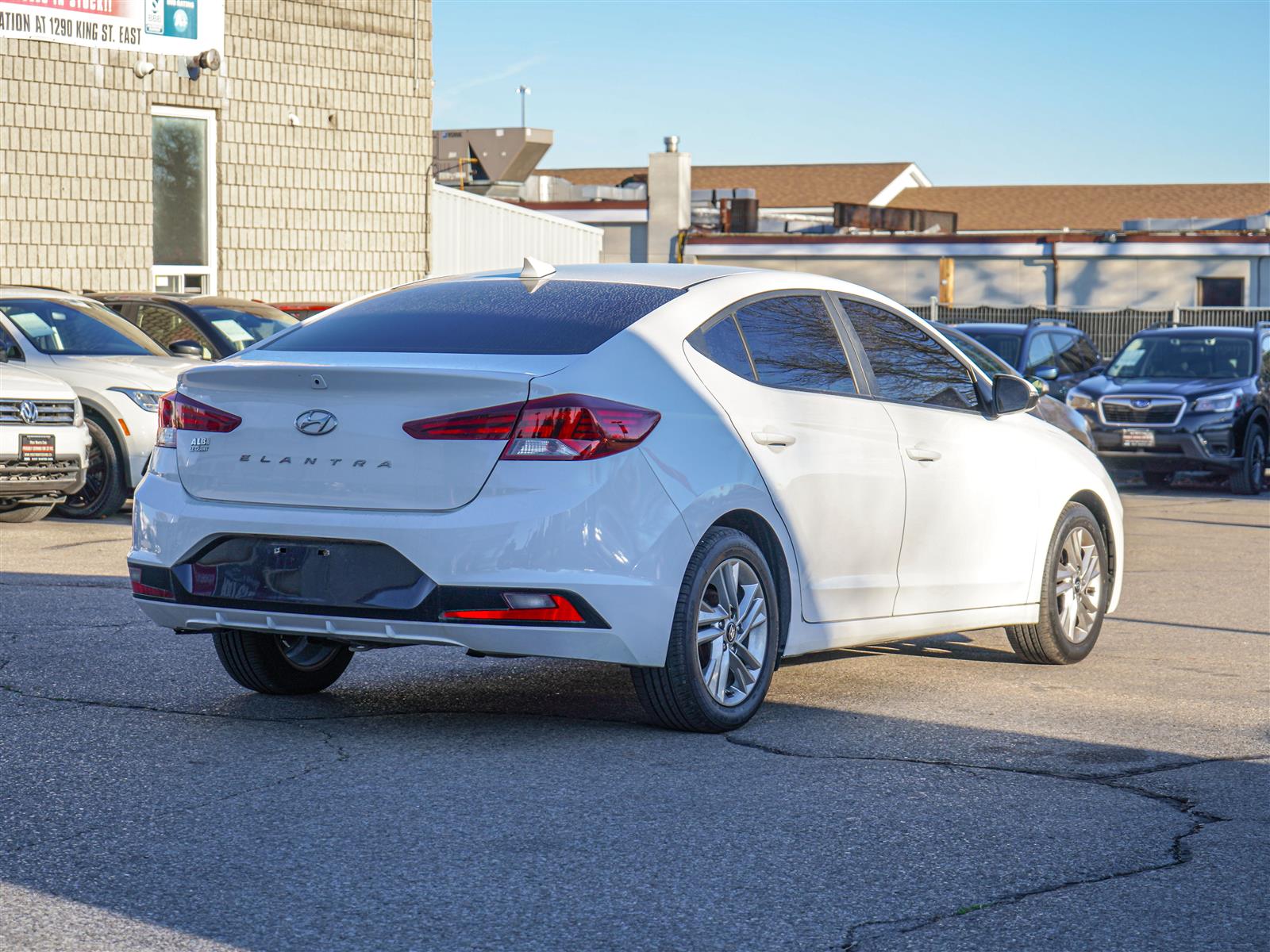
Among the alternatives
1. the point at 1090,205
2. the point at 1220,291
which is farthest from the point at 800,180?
the point at 1220,291

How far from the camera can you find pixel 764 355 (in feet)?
21.8

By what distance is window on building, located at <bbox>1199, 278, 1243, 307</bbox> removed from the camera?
42.7m

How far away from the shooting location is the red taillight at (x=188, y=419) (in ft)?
20.1

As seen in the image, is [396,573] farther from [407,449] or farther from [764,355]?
[764,355]

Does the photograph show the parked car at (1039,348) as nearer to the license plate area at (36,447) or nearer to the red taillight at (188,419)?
the license plate area at (36,447)

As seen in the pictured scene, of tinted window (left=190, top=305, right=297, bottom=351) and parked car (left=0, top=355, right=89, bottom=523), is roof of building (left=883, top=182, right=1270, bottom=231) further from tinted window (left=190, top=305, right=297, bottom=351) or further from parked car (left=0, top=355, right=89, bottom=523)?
parked car (left=0, top=355, right=89, bottom=523)

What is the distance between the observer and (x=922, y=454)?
23.9ft

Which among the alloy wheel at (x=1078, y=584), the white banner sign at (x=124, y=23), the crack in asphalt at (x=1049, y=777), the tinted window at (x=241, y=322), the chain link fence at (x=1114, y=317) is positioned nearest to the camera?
the crack in asphalt at (x=1049, y=777)

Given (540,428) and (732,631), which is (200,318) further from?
(540,428)

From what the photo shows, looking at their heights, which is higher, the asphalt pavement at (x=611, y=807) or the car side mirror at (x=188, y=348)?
the car side mirror at (x=188, y=348)

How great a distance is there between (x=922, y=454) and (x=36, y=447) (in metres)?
7.67

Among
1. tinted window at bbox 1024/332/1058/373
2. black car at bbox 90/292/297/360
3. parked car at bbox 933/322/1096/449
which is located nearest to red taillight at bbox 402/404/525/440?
parked car at bbox 933/322/1096/449

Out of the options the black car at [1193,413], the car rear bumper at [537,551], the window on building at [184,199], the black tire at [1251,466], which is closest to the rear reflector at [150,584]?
the car rear bumper at [537,551]

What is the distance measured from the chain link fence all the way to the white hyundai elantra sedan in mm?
26425
